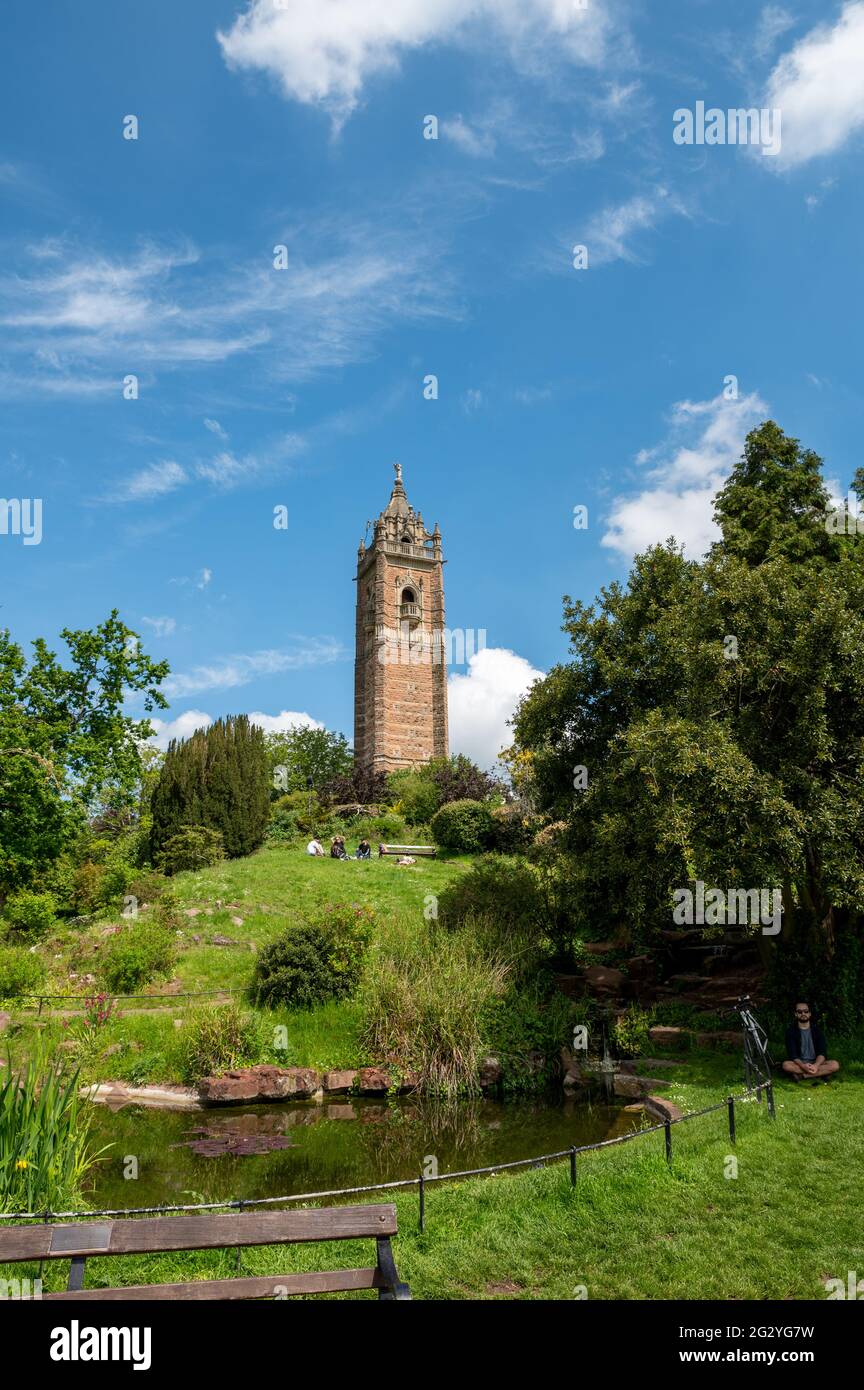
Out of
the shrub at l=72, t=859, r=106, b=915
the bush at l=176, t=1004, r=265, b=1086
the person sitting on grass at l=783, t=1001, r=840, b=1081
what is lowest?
the bush at l=176, t=1004, r=265, b=1086

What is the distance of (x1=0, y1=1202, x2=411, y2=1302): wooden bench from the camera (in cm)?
472

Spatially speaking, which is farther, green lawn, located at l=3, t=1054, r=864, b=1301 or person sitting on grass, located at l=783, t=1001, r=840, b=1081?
person sitting on grass, located at l=783, t=1001, r=840, b=1081

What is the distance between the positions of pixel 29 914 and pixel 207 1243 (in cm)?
1812

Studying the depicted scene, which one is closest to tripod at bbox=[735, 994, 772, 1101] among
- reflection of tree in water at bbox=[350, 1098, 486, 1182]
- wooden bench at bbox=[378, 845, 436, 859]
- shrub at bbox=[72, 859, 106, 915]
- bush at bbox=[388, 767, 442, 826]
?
reflection of tree in water at bbox=[350, 1098, 486, 1182]

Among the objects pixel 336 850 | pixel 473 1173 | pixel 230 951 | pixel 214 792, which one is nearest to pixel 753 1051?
pixel 473 1173

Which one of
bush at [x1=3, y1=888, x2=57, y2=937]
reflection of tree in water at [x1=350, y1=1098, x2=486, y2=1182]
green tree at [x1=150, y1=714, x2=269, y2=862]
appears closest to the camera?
reflection of tree in water at [x1=350, y1=1098, x2=486, y2=1182]

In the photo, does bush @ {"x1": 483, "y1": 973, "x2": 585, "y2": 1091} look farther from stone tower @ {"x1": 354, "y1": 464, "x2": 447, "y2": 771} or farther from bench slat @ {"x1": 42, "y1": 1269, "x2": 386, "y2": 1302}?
stone tower @ {"x1": 354, "y1": 464, "x2": 447, "y2": 771}

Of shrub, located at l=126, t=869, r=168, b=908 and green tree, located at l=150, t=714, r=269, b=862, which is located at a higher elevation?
green tree, located at l=150, t=714, r=269, b=862

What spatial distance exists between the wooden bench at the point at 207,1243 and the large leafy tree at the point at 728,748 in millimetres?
7947

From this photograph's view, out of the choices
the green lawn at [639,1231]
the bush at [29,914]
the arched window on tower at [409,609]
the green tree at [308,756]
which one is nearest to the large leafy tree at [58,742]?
the bush at [29,914]

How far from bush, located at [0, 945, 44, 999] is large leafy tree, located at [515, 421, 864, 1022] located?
38.0ft
